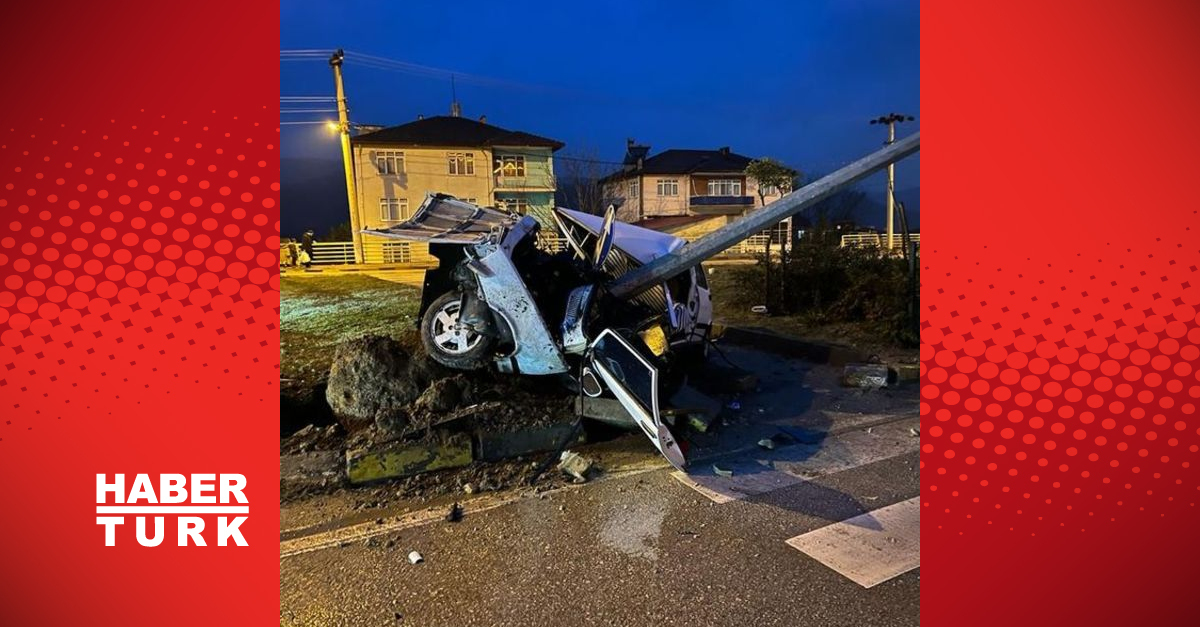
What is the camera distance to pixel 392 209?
31391mm

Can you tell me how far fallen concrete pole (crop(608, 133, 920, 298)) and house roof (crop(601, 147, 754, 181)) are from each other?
107 feet

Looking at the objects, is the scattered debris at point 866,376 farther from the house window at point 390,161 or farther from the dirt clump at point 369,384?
the house window at point 390,161

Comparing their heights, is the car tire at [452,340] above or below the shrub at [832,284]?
below

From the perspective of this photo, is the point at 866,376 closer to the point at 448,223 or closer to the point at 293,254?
the point at 448,223

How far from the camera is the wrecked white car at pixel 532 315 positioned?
16.7 ft

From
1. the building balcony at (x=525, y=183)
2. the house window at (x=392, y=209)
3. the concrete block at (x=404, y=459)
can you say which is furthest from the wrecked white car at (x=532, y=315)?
the building balcony at (x=525, y=183)

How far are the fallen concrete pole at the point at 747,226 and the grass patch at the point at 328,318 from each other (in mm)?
2789

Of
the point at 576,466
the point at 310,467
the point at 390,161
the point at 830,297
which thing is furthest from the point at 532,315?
the point at 390,161

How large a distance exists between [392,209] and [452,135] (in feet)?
17.3

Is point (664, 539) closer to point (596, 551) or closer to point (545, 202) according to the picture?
point (596, 551)

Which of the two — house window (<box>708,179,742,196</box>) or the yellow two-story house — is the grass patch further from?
house window (<box>708,179,742,196</box>)

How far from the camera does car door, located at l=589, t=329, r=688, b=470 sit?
4688 millimetres

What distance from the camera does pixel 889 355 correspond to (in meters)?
8.31

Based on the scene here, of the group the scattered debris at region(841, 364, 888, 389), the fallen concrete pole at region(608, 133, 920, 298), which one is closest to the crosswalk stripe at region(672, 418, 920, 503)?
the scattered debris at region(841, 364, 888, 389)
